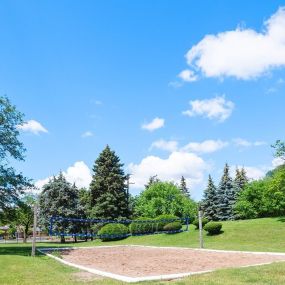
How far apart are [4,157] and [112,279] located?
58.8 feet

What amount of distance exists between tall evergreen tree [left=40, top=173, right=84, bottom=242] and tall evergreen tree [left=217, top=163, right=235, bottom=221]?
2286cm

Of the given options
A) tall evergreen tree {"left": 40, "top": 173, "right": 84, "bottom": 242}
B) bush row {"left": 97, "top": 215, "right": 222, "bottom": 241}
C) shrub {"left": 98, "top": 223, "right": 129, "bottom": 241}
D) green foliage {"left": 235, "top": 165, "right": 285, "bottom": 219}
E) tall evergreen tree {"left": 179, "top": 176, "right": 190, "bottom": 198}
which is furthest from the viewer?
tall evergreen tree {"left": 179, "top": 176, "right": 190, "bottom": 198}

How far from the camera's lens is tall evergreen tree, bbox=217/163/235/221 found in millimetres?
62438

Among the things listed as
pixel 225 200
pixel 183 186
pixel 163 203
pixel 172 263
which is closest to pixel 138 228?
pixel 163 203

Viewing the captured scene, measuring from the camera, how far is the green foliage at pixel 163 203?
196ft

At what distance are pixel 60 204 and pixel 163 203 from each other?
54.8ft

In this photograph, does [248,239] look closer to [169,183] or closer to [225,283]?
Result: [225,283]

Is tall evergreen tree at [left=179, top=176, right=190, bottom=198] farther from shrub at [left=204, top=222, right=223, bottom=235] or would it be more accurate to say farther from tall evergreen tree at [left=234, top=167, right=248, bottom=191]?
shrub at [left=204, top=222, right=223, bottom=235]

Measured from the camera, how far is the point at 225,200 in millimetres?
63000

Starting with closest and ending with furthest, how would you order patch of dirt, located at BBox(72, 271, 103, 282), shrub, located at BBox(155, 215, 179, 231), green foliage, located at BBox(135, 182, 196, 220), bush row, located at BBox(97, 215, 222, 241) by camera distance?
1. patch of dirt, located at BBox(72, 271, 103, 282)
2. bush row, located at BBox(97, 215, 222, 241)
3. shrub, located at BBox(155, 215, 179, 231)
4. green foliage, located at BBox(135, 182, 196, 220)

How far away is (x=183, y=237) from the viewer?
112 ft

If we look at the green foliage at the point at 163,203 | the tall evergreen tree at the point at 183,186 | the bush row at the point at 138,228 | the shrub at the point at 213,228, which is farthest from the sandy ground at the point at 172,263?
the tall evergreen tree at the point at 183,186

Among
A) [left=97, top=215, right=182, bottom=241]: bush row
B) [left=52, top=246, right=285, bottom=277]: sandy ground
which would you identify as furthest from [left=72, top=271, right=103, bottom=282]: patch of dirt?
[left=97, top=215, right=182, bottom=241]: bush row

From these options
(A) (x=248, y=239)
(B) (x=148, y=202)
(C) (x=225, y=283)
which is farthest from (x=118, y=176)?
(C) (x=225, y=283)
